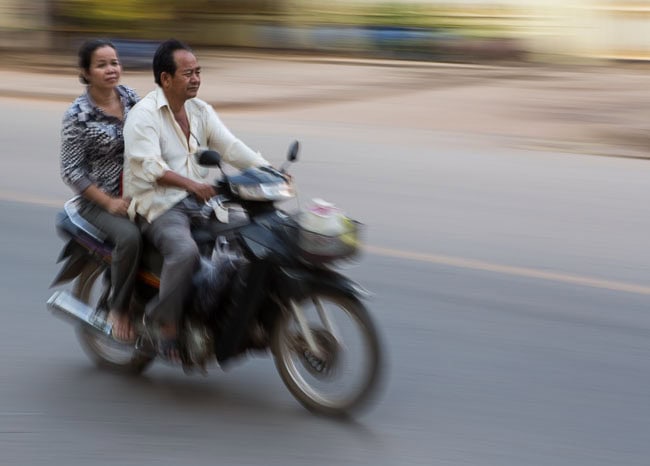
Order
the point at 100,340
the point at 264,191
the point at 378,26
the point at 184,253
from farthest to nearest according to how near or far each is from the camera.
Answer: the point at 378,26
the point at 100,340
the point at 184,253
the point at 264,191

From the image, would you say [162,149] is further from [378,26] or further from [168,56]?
[378,26]

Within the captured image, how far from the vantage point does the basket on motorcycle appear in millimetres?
4777

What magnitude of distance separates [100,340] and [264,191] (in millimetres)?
1410

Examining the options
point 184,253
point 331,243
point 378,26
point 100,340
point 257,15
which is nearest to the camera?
point 331,243

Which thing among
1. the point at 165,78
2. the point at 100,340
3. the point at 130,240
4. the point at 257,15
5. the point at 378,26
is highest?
the point at 257,15

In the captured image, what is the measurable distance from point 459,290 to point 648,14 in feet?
43.7

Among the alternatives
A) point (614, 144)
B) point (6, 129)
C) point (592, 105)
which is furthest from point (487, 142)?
point (6, 129)

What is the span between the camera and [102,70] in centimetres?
545

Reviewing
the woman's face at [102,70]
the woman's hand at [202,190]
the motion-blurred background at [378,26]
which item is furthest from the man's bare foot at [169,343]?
the motion-blurred background at [378,26]

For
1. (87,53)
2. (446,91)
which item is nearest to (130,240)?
(87,53)

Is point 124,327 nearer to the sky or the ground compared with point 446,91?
nearer to the ground

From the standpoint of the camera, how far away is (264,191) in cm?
501

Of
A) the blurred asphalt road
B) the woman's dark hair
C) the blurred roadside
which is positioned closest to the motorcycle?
the woman's dark hair

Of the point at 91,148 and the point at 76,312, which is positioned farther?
the point at 76,312
